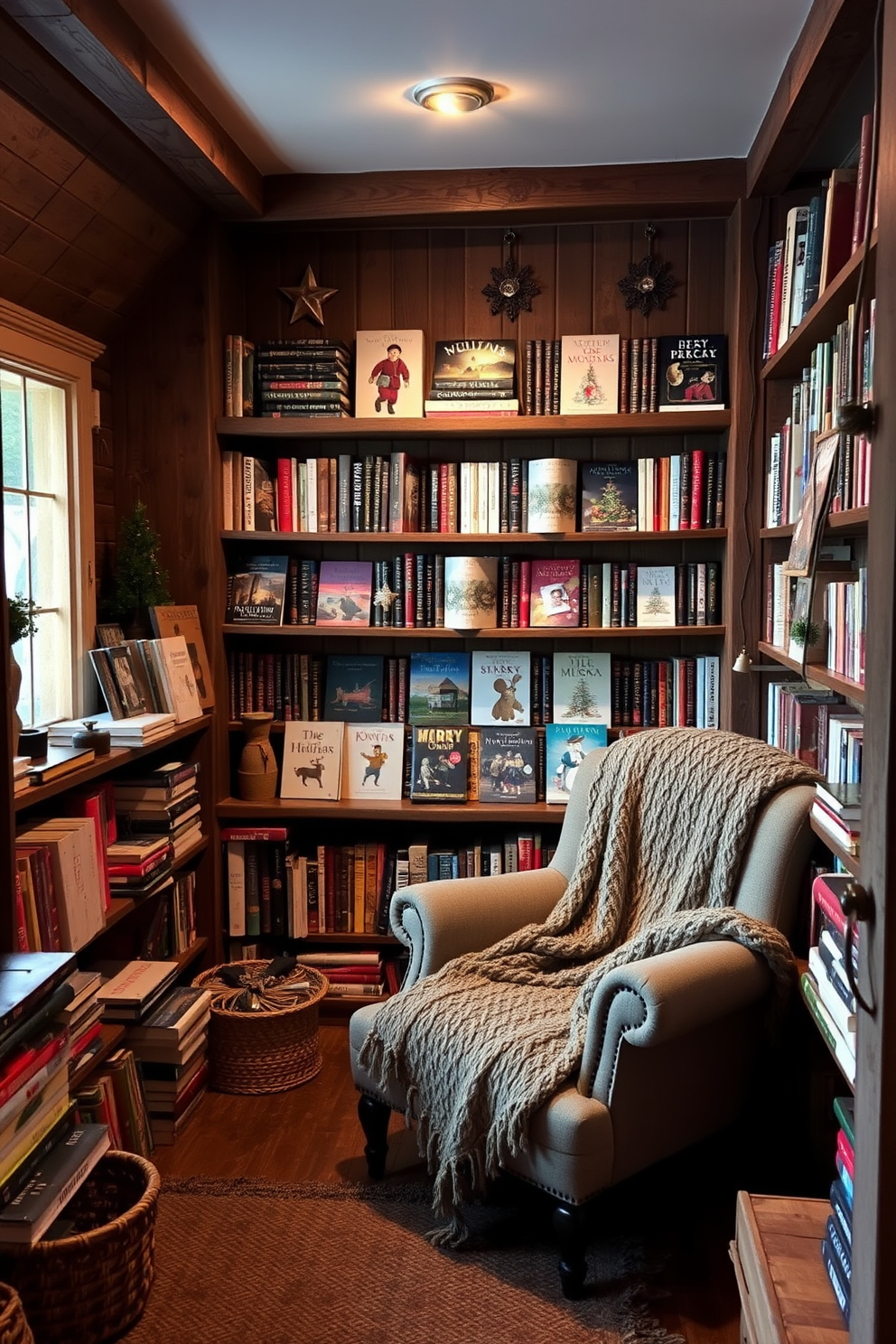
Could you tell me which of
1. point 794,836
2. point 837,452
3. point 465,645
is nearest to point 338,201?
point 465,645

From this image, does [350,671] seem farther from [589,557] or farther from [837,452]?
[837,452]

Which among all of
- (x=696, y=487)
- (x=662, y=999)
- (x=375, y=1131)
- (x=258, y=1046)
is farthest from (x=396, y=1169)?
(x=696, y=487)

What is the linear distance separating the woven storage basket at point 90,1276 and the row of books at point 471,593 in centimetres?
174

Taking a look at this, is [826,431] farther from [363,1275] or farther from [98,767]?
[363,1275]

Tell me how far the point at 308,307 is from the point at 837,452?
2.01 meters

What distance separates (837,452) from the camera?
199 centimetres

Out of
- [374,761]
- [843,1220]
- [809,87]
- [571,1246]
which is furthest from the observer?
[374,761]

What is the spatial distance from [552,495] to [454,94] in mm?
1101

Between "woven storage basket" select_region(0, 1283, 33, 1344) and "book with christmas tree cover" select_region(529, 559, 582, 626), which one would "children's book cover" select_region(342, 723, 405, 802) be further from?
"woven storage basket" select_region(0, 1283, 33, 1344)

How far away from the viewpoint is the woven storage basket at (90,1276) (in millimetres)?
1959

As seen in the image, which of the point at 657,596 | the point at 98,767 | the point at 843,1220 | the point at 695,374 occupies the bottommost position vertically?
the point at 843,1220

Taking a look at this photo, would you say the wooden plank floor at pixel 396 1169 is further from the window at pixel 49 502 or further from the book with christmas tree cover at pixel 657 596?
the book with christmas tree cover at pixel 657 596

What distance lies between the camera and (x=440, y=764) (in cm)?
350

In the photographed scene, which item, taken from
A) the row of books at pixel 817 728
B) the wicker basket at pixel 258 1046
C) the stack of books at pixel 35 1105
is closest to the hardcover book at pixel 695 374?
the row of books at pixel 817 728
